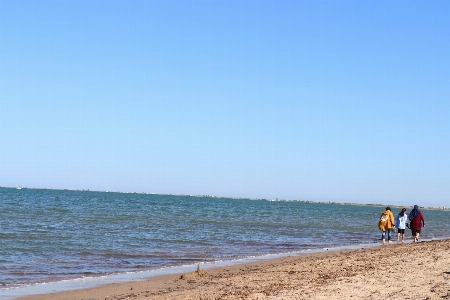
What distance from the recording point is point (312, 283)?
407 inches

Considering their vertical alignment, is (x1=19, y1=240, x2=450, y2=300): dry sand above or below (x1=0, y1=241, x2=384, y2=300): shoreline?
above

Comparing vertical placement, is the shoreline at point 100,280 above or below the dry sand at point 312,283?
below

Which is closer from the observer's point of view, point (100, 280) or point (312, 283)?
point (312, 283)

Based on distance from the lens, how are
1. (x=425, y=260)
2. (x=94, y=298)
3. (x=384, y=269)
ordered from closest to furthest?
(x=94, y=298)
(x=384, y=269)
(x=425, y=260)

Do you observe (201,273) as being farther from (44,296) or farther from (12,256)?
(12,256)

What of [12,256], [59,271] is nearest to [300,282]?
[59,271]

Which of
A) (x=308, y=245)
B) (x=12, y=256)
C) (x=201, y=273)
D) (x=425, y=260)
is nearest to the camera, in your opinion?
(x=425, y=260)

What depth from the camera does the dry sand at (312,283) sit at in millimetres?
9102

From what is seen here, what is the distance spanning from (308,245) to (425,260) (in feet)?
37.2

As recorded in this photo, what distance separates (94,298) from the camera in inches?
419

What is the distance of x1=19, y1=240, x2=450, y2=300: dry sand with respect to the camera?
29.9ft

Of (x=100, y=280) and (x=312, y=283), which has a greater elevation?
(x=312, y=283)

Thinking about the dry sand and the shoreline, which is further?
the shoreline

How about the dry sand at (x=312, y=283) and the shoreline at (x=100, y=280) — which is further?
the shoreline at (x=100, y=280)
